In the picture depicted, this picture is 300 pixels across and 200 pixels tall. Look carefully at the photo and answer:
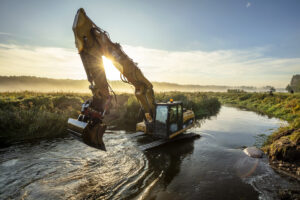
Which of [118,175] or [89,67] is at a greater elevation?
[89,67]

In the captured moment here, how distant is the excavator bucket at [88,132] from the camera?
4.00m

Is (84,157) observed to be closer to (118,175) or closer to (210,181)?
(118,175)

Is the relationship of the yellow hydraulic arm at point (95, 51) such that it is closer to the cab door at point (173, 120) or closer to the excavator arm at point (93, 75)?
the excavator arm at point (93, 75)

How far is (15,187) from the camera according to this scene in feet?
13.1

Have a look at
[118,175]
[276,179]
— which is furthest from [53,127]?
[276,179]

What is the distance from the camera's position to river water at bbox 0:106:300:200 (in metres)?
4.03

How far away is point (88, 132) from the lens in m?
4.02

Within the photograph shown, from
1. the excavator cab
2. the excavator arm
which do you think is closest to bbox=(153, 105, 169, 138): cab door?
the excavator cab

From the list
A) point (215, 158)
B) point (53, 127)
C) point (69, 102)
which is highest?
point (69, 102)

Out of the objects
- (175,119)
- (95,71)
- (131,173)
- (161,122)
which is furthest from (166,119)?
(95,71)

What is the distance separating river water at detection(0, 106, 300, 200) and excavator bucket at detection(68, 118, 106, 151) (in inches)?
46.8

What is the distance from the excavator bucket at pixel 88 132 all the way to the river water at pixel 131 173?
1.19m

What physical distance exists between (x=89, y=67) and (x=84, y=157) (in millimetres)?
3398

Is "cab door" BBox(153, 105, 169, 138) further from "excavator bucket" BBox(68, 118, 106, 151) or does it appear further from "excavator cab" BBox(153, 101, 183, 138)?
"excavator bucket" BBox(68, 118, 106, 151)
